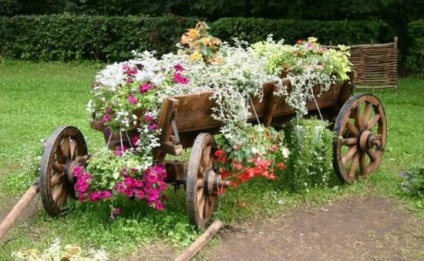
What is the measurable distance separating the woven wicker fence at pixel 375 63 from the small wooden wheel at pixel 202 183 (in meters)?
9.31

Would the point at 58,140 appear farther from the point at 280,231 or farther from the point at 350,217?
the point at 350,217

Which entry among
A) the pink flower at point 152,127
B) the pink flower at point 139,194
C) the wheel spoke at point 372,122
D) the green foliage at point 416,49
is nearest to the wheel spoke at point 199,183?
the pink flower at point 139,194

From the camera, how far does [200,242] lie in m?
4.90

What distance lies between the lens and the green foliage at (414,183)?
21.4 ft

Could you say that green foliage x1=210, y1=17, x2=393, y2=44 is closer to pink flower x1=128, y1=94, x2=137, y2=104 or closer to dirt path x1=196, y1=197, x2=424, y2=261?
dirt path x1=196, y1=197, x2=424, y2=261

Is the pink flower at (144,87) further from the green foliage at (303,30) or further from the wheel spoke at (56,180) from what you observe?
the green foliage at (303,30)

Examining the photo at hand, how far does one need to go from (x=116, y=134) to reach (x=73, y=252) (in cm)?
220

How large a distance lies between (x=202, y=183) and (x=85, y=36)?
594 inches

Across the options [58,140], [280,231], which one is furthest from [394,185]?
[58,140]

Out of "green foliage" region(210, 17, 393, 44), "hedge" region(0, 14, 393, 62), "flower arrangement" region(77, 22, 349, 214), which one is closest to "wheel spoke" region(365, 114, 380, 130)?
"flower arrangement" region(77, 22, 349, 214)

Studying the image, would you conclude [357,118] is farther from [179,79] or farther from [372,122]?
[179,79]

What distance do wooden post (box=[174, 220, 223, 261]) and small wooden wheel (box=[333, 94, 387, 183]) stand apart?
1836mm

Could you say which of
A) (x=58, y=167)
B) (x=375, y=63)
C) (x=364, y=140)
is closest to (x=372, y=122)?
(x=364, y=140)

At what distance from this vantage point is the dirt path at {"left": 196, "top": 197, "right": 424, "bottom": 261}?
5.11m
